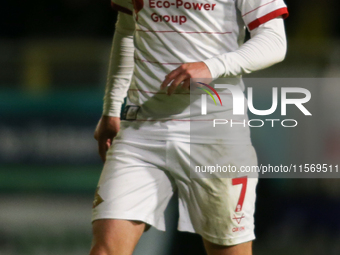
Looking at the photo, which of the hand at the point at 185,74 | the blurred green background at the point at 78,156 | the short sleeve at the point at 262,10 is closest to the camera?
the hand at the point at 185,74

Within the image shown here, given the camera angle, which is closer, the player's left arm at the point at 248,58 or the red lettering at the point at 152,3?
the player's left arm at the point at 248,58

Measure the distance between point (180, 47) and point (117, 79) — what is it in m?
0.42

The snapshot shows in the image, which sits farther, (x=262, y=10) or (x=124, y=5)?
(x=124, y=5)

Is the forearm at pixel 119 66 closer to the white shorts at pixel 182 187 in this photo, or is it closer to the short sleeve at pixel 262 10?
the white shorts at pixel 182 187

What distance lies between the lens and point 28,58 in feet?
12.6

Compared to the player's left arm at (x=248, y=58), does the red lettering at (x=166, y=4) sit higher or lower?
higher

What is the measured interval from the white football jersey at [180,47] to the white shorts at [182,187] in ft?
0.15

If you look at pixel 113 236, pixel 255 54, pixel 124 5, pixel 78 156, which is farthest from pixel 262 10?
pixel 78 156

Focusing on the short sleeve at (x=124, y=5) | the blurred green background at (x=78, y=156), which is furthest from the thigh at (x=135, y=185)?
the blurred green background at (x=78, y=156)

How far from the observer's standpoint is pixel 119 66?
6.50 ft

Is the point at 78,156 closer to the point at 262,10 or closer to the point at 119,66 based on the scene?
the point at 119,66

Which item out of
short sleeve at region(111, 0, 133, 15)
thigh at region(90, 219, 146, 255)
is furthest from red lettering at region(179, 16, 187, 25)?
thigh at region(90, 219, 146, 255)

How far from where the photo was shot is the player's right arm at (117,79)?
6.46ft

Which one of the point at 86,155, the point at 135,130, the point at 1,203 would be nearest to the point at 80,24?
the point at 86,155
